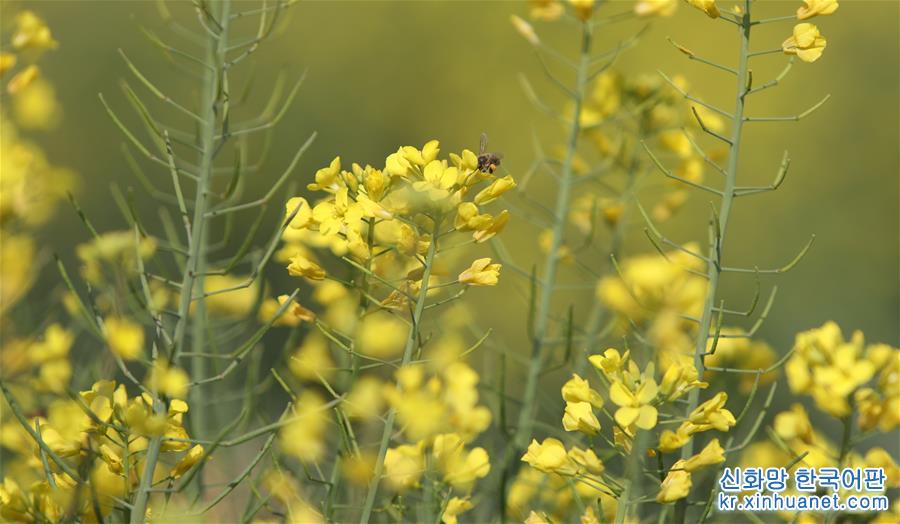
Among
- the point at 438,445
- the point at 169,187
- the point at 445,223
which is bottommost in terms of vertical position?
the point at 169,187

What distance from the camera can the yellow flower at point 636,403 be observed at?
2.97 feet

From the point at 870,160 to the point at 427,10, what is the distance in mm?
2252

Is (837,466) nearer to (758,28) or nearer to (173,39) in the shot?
(758,28)

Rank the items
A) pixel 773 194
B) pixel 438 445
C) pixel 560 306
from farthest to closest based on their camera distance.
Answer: pixel 773 194 < pixel 560 306 < pixel 438 445

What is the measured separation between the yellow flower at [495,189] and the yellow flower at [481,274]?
6 centimetres

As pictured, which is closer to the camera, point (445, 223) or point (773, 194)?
point (445, 223)

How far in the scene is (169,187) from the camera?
4602 millimetres

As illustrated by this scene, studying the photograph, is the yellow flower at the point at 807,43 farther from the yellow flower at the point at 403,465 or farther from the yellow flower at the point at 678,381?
the yellow flower at the point at 403,465

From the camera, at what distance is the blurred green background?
4207mm

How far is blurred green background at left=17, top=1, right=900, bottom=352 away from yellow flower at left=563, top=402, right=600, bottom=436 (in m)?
2.96

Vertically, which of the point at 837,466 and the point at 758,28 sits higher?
the point at 758,28

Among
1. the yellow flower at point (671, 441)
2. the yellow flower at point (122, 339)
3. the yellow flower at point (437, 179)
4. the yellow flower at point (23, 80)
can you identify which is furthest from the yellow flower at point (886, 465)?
the yellow flower at point (23, 80)

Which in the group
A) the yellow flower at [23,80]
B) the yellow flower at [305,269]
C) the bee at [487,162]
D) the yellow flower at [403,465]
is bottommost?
the yellow flower at [403,465]

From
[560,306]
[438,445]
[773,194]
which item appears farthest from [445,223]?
[773,194]
